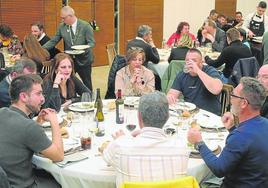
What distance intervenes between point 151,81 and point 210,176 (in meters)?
1.97

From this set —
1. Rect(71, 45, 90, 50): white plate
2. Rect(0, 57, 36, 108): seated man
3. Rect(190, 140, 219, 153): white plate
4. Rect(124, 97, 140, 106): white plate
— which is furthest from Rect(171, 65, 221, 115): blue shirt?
Rect(71, 45, 90, 50): white plate

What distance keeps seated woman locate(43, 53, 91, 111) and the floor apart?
131 inches

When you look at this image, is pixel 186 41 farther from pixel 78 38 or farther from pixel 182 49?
pixel 78 38

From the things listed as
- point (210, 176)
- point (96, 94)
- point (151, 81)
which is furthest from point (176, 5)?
point (210, 176)

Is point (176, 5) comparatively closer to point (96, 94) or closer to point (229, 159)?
point (96, 94)

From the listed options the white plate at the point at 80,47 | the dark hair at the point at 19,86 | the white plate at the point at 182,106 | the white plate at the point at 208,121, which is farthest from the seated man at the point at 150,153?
the white plate at the point at 80,47

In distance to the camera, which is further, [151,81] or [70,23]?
[70,23]

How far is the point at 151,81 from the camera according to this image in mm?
4629

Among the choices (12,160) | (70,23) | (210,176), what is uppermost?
(70,23)

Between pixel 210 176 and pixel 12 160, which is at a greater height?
pixel 12 160

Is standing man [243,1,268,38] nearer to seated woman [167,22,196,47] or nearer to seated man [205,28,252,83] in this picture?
seated woman [167,22,196,47]

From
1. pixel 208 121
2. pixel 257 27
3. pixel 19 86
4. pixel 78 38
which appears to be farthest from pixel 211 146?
pixel 257 27

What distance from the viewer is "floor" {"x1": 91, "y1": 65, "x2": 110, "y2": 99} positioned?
8.10m

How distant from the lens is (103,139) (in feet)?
10.1
